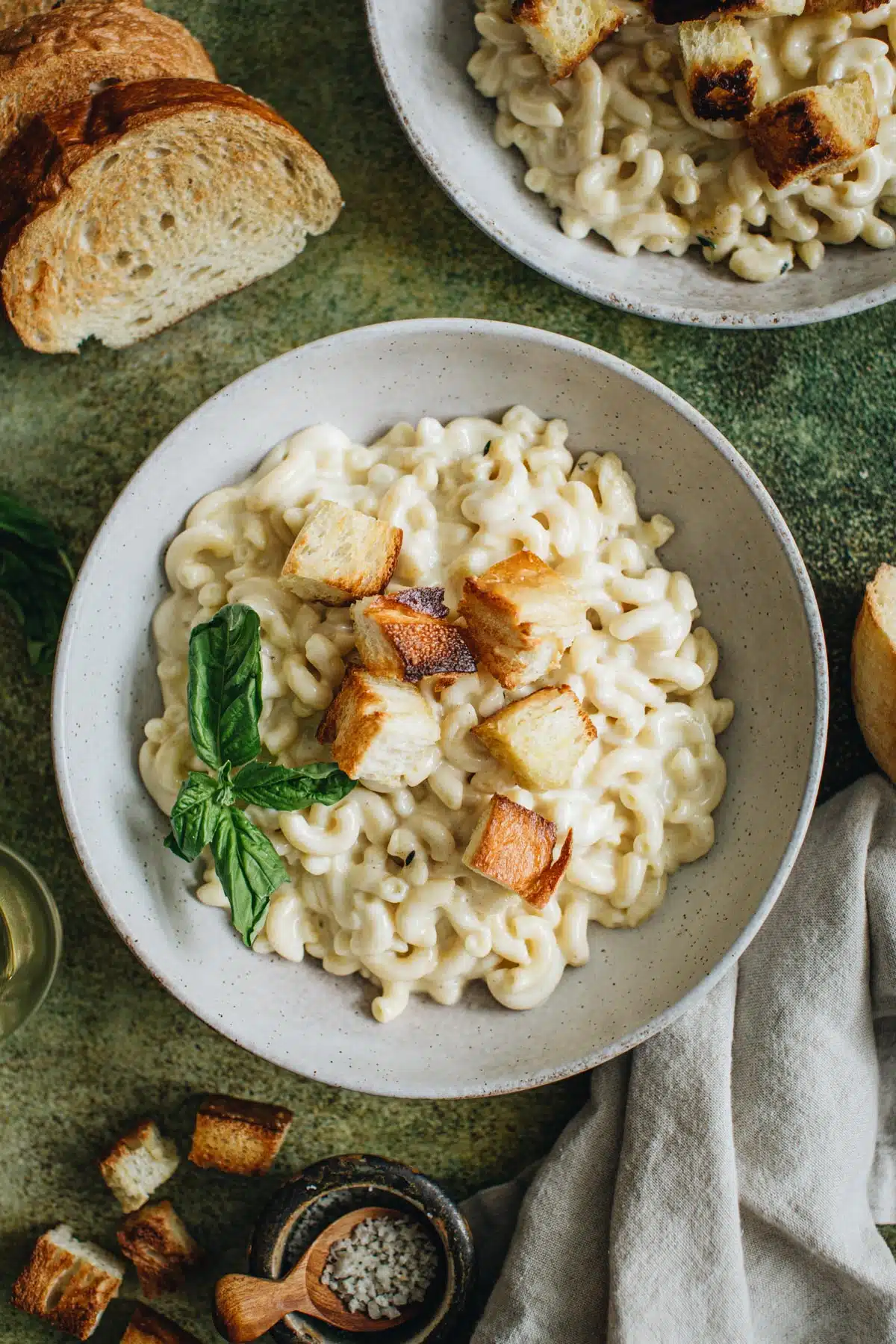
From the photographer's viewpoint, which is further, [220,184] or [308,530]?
[220,184]

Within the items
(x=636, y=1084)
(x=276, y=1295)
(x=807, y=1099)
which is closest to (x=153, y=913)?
(x=276, y=1295)

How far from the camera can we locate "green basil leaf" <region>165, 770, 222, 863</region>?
7.21 ft

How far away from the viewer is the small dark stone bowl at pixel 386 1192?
2631mm

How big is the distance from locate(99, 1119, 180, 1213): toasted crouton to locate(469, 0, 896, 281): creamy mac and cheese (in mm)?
2484

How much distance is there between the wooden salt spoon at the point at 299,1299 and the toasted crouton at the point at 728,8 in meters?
2.91

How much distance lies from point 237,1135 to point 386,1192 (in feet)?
1.29

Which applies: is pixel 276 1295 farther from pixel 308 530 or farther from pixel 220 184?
pixel 220 184

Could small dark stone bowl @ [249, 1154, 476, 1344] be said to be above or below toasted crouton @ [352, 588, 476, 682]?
below

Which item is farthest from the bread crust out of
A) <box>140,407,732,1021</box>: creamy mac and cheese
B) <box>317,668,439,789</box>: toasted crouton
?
<box>317,668,439,789</box>: toasted crouton

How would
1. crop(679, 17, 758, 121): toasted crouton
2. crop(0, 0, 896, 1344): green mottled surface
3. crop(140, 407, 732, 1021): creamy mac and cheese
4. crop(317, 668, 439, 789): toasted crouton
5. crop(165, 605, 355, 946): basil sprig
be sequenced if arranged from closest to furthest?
crop(317, 668, 439, 789): toasted crouton < crop(165, 605, 355, 946): basil sprig < crop(140, 407, 732, 1021): creamy mac and cheese < crop(679, 17, 758, 121): toasted crouton < crop(0, 0, 896, 1344): green mottled surface

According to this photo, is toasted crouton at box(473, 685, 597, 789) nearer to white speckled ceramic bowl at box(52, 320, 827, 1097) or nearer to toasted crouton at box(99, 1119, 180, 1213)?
white speckled ceramic bowl at box(52, 320, 827, 1097)

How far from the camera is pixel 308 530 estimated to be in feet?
7.39

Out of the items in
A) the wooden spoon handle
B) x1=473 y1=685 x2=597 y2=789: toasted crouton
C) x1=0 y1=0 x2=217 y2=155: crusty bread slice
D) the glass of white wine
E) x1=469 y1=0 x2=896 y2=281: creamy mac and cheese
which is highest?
x1=0 y1=0 x2=217 y2=155: crusty bread slice

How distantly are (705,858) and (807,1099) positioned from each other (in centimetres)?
66
